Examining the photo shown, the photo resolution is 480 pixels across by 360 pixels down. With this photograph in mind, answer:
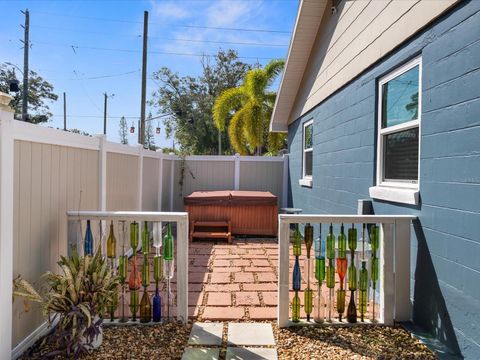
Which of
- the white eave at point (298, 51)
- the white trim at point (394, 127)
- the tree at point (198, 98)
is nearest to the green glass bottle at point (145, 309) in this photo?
the white trim at point (394, 127)

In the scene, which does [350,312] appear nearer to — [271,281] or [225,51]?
[271,281]

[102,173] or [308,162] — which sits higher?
[308,162]

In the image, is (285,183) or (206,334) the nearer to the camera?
(206,334)

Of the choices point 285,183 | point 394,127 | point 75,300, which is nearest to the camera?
point 75,300

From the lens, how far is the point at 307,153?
23.5 ft

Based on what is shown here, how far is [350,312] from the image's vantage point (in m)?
3.04

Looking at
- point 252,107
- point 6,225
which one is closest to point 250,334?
point 6,225

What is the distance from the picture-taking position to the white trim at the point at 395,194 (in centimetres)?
297

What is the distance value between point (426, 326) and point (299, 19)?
497cm

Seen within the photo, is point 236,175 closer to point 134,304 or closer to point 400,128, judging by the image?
point 400,128

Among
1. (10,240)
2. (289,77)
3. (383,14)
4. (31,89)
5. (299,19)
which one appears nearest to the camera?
(10,240)

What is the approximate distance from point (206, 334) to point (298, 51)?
5416 mm

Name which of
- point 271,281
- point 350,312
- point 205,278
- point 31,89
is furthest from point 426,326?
point 31,89

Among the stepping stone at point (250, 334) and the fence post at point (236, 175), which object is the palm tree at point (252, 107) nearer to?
the fence post at point (236, 175)
